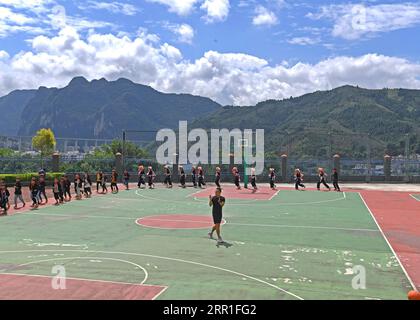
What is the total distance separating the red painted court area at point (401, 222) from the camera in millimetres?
13950

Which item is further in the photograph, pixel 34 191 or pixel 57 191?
pixel 57 191

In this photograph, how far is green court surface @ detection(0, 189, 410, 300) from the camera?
11.0 meters

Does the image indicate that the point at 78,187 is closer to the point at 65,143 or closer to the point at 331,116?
the point at 65,143

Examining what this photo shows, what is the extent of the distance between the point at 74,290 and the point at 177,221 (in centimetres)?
1021

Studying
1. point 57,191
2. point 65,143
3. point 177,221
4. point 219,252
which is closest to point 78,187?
point 57,191

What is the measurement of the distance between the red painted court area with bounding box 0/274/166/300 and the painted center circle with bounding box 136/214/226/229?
809cm

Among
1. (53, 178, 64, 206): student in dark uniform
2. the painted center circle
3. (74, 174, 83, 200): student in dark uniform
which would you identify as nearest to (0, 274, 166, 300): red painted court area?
the painted center circle

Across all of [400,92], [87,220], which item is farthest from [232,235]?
[400,92]

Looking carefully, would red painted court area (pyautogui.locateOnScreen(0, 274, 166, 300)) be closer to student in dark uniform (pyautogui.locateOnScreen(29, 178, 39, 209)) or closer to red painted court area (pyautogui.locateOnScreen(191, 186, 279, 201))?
student in dark uniform (pyautogui.locateOnScreen(29, 178, 39, 209))

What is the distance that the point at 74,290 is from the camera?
411 inches

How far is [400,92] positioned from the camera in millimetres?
102625

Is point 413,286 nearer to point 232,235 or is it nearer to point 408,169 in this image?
point 232,235

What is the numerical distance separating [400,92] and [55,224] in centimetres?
9605
